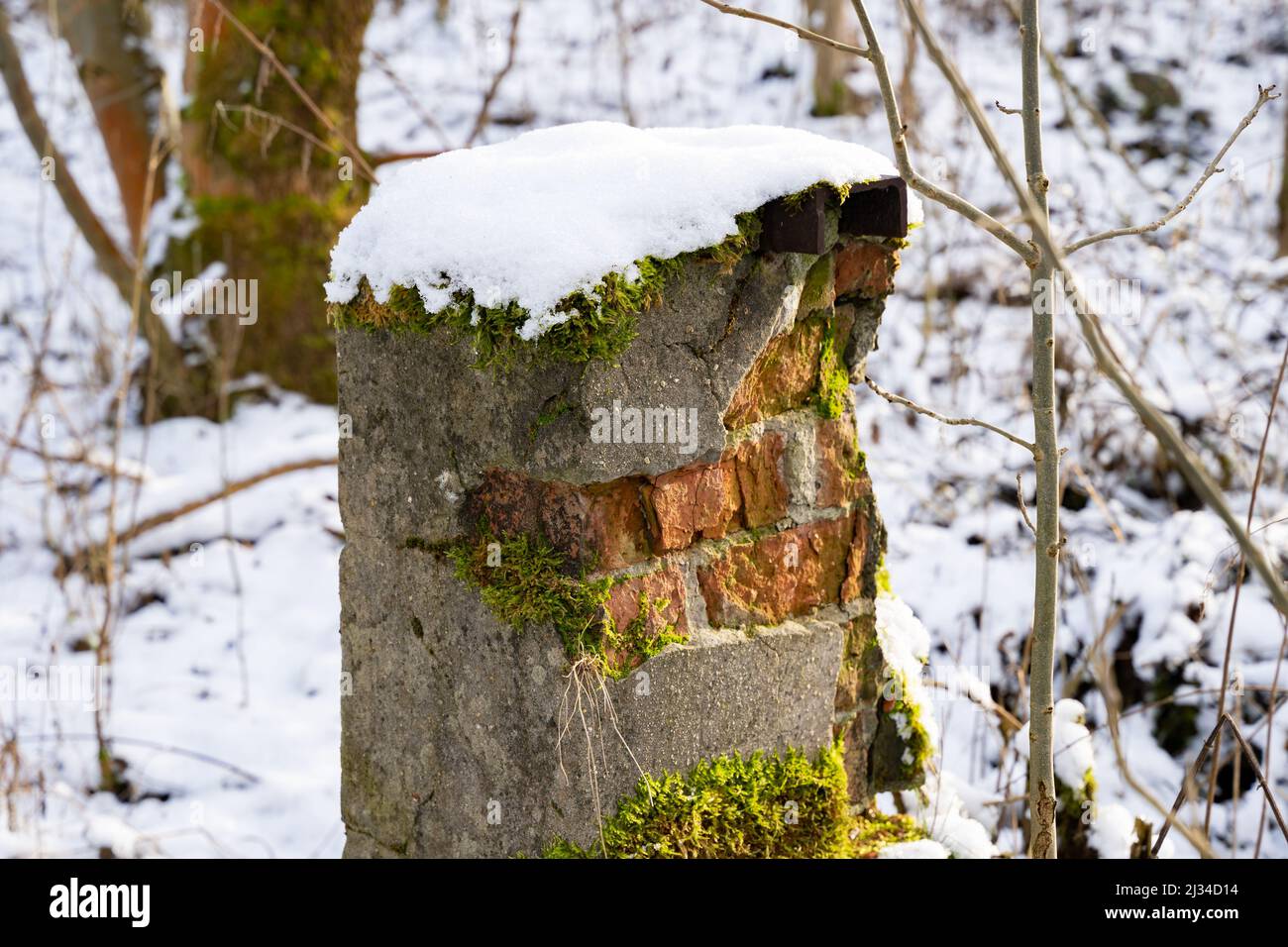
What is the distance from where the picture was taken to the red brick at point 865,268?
1.89 meters

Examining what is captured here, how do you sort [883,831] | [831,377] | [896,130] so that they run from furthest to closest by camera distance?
1. [883,831]
2. [831,377]
3. [896,130]

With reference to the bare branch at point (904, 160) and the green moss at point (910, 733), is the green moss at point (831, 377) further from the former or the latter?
the green moss at point (910, 733)

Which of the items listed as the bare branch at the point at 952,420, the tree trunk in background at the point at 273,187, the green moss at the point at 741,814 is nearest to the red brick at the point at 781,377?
the bare branch at the point at 952,420

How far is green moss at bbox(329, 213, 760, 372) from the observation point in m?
1.50

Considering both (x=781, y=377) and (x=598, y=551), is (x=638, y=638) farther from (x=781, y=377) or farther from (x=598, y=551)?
(x=781, y=377)

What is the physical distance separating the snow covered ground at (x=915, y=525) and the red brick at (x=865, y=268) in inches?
25.6

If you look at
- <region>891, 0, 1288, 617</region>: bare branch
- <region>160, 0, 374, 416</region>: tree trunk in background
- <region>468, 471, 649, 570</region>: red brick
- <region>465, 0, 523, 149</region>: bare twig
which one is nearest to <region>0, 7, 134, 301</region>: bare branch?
<region>160, 0, 374, 416</region>: tree trunk in background

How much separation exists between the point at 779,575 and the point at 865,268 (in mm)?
549

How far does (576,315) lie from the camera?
149 centimetres

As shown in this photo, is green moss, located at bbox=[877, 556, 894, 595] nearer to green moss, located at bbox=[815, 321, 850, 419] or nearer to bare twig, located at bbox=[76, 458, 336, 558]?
green moss, located at bbox=[815, 321, 850, 419]

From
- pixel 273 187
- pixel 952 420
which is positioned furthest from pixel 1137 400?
pixel 273 187

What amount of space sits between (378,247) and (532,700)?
72 centimetres

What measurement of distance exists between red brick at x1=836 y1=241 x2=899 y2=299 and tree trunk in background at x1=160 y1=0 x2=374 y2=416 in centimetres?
322
